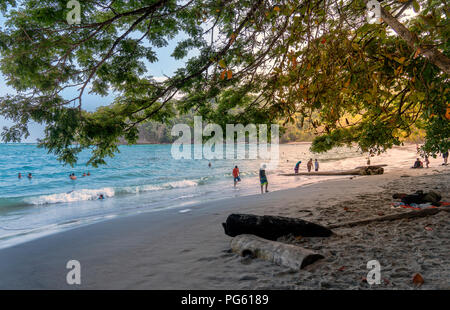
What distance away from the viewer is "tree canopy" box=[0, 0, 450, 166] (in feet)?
12.3

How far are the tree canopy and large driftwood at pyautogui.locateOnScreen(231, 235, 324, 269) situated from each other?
194cm

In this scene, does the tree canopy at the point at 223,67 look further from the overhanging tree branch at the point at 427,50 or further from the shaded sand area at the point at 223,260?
the shaded sand area at the point at 223,260

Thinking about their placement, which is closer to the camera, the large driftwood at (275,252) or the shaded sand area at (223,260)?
the shaded sand area at (223,260)

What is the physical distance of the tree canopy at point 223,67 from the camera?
12.3 ft

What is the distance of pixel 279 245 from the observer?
3926mm

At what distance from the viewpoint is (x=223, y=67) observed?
12.1ft

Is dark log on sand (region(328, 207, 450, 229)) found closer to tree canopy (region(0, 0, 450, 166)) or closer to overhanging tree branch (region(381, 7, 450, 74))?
tree canopy (region(0, 0, 450, 166))

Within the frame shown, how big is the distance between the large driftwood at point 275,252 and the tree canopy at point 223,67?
1940 millimetres

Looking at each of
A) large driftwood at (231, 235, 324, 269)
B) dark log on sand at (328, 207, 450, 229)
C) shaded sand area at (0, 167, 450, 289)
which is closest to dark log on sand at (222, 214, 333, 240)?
shaded sand area at (0, 167, 450, 289)

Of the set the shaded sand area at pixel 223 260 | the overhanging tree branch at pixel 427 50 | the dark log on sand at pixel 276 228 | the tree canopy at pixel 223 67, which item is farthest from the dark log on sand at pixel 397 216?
the overhanging tree branch at pixel 427 50
